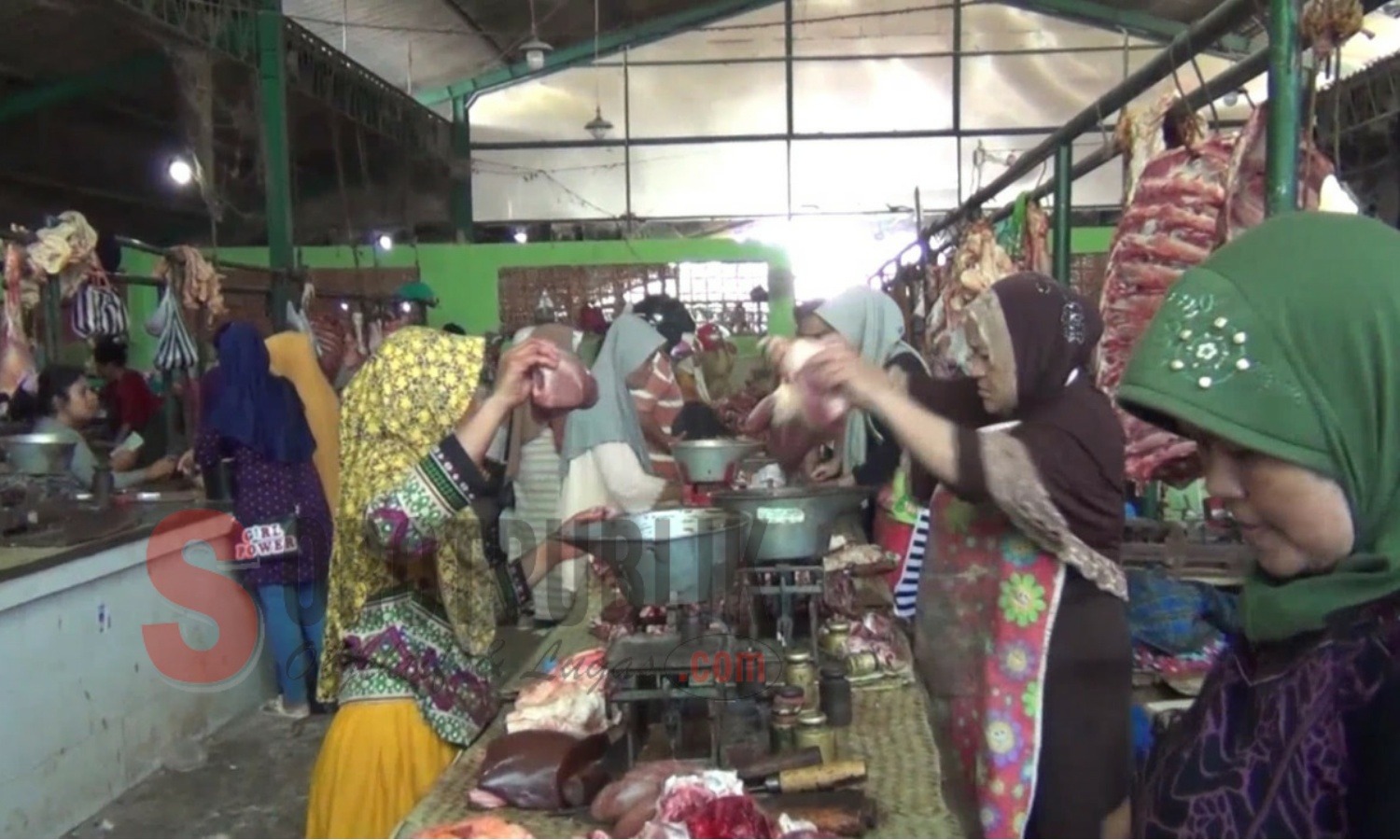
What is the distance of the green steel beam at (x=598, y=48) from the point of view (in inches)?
458

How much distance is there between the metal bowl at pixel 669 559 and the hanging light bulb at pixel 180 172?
25.9 feet

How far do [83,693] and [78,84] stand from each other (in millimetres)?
5510

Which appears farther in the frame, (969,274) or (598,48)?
(598,48)

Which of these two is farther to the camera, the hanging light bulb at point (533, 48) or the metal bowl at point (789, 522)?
the hanging light bulb at point (533, 48)

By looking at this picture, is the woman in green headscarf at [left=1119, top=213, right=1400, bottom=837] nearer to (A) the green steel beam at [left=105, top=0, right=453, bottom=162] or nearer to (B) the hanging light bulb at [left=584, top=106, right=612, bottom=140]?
(A) the green steel beam at [left=105, top=0, right=453, bottom=162]

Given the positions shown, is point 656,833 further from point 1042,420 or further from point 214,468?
point 214,468

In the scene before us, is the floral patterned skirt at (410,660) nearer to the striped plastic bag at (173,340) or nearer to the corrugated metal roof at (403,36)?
the striped plastic bag at (173,340)

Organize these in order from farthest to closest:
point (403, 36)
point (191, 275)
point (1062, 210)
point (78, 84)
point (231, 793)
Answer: point (403, 36)
point (78, 84)
point (191, 275)
point (231, 793)
point (1062, 210)

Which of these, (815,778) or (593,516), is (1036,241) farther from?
(815,778)

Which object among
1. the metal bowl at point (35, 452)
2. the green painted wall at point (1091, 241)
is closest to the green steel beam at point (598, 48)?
the green painted wall at point (1091, 241)

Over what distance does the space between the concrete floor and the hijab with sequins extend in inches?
156

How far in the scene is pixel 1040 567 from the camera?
2119mm

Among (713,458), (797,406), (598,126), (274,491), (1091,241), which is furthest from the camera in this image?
(598,126)

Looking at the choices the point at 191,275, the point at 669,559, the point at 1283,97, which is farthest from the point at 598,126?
the point at 1283,97
